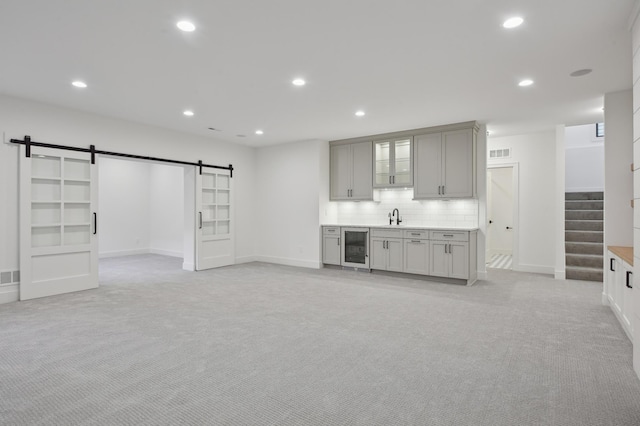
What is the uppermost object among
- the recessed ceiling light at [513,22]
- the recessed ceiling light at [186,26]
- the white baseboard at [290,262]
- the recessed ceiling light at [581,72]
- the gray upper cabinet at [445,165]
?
the recessed ceiling light at [581,72]

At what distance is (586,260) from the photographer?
6.15m

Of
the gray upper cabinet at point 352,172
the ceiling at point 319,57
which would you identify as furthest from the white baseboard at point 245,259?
the ceiling at point 319,57

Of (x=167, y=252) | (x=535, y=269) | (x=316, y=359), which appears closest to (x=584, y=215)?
(x=535, y=269)

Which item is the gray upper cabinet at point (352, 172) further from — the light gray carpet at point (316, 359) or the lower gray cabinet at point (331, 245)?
the light gray carpet at point (316, 359)

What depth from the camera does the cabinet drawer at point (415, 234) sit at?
5.99m

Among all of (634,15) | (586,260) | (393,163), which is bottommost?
(586,260)

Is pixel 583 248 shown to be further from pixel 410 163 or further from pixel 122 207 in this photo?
pixel 122 207

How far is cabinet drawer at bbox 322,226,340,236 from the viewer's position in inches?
279

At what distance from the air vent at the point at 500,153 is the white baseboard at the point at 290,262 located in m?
4.21

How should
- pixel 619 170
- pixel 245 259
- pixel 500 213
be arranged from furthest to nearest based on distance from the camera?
pixel 500 213
pixel 245 259
pixel 619 170

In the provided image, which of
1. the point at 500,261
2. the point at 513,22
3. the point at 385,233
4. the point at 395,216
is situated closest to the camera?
the point at 513,22

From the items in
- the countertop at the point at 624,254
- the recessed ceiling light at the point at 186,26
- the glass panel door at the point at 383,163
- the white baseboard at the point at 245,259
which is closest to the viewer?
the recessed ceiling light at the point at 186,26

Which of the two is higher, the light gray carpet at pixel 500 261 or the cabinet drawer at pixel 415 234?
the cabinet drawer at pixel 415 234

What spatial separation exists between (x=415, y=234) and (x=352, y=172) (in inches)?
77.3
